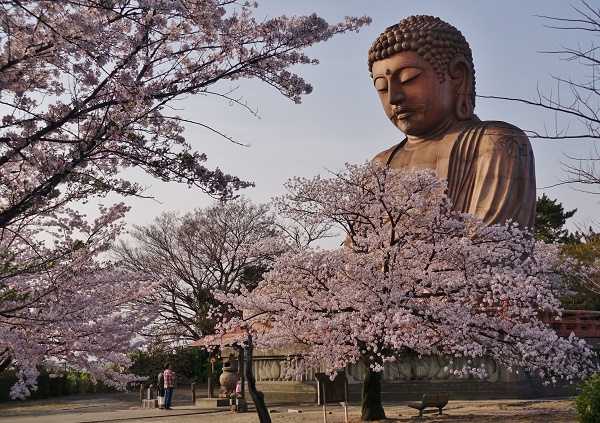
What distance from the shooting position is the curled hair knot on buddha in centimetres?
2161

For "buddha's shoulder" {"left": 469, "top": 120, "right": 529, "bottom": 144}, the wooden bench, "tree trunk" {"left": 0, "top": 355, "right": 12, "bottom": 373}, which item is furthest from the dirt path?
"buddha's shoulder" {"left": 469, "top": 120, "right": 529, "bottom": 144}

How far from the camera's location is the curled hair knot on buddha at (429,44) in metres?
21.6

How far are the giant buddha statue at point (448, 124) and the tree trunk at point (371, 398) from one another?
22.5 feet

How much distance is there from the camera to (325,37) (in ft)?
26.4

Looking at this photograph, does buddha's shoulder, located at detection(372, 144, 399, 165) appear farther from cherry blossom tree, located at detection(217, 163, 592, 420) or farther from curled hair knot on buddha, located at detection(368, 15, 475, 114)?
cherry blossom tree, located at detection(217, 163, 592, 420)

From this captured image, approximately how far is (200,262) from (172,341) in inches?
152

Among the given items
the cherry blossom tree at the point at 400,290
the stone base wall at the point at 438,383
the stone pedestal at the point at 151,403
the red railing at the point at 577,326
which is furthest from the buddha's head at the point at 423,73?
the stone pedestal at the point at 151,403

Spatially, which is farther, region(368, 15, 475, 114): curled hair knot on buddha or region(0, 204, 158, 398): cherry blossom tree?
region(368, 15, 475, 114): curled hair knot on buddha

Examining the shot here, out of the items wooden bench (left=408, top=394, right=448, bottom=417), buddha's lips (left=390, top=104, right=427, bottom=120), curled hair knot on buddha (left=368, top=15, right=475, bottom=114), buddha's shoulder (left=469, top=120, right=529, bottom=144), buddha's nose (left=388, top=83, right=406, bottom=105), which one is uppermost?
curled hair knot on buddha (left=368, top=15, right=475, bottom=114)

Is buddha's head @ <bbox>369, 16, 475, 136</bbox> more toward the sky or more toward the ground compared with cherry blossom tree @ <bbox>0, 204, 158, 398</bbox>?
more toward the sky

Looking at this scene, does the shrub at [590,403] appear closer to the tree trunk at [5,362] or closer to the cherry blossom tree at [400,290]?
the cherry blossom tree at [400,290]

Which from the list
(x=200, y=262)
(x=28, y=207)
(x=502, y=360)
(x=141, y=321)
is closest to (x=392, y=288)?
(x=502, y=360)

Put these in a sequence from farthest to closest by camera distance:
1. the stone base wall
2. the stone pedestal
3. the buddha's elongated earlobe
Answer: the stone pedestal, the buddha's elongated earlobe, the stone base wall

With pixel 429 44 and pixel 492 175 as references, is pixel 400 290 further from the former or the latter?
pixel 429 44
